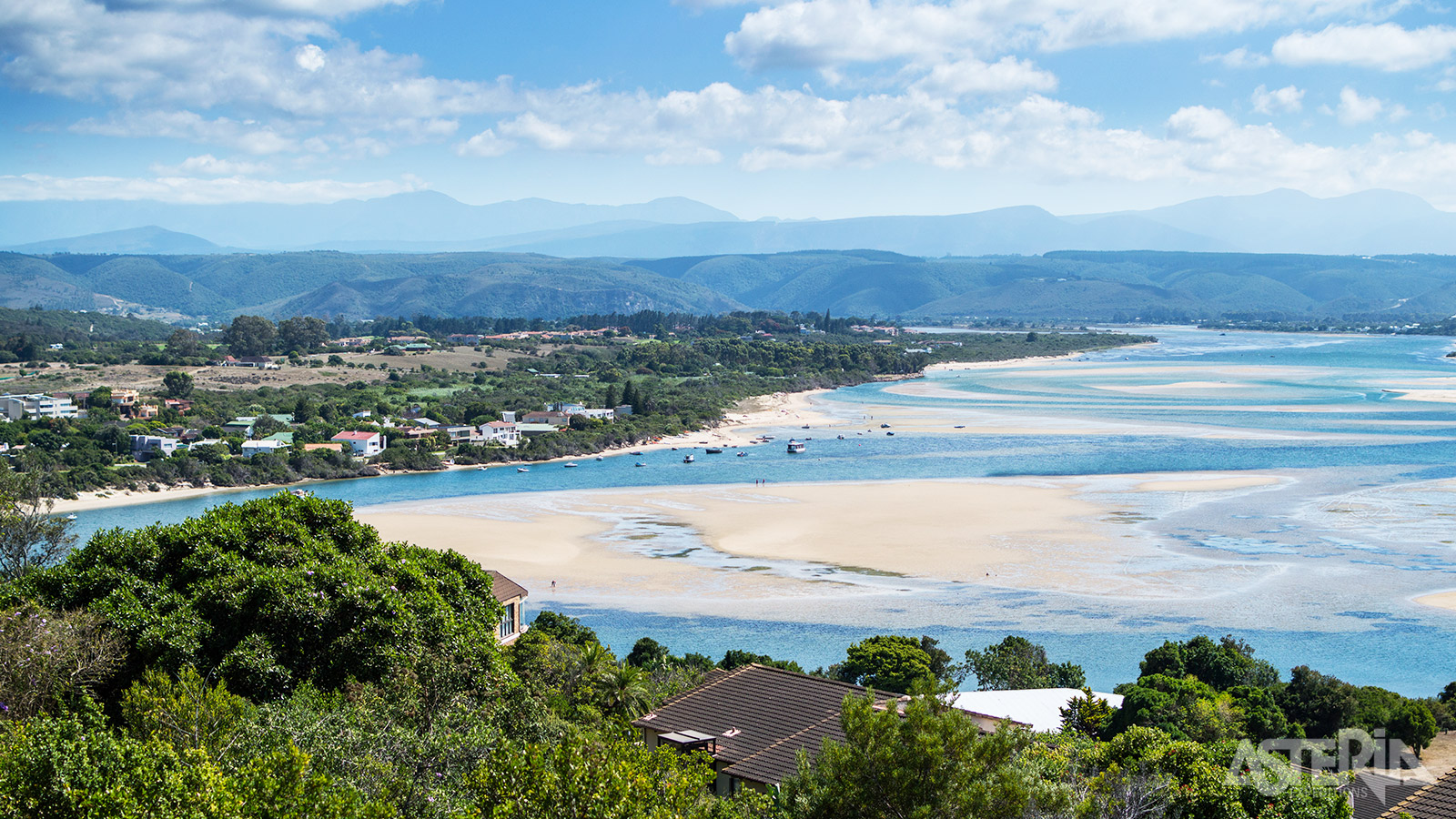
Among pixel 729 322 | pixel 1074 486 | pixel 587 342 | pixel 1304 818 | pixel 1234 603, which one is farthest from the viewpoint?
pixel 729 322

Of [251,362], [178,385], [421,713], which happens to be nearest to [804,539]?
[421,713]

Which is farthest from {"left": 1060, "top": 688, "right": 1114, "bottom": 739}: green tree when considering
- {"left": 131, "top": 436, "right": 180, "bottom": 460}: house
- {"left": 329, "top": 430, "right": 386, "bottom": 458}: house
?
{"left": 131, "top": 436, "right": 180, "bottom": 460}: house

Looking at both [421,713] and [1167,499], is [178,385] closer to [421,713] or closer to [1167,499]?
[1167,499]

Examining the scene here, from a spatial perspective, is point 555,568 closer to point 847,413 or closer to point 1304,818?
point 1304,818

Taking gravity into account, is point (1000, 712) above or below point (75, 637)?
below

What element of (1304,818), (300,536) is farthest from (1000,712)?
(300,536)

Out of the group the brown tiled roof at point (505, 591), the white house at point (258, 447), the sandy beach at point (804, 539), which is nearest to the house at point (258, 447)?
the white house at point (258, 447)

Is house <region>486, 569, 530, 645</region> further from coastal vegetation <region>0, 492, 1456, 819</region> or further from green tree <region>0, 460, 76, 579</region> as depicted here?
green tree <region>0, 460, 76, 579</region>

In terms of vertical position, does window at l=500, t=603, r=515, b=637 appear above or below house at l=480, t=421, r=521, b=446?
above

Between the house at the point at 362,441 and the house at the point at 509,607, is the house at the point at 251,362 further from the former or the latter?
the house at the point at 509,607
